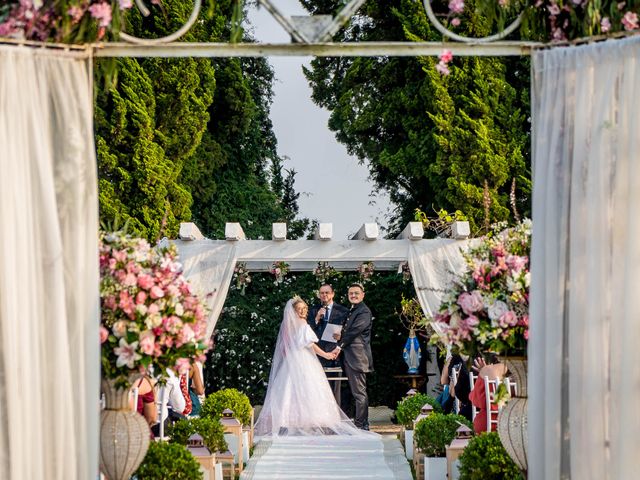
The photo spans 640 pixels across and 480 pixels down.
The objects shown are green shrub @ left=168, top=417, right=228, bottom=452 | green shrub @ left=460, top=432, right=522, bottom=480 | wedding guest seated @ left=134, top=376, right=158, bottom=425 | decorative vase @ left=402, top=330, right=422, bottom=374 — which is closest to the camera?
green shrub @ left=460, top=432, right=522, bottom=480

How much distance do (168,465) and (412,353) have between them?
8.61 metres

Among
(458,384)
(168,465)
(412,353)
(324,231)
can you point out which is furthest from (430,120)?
(168,465)

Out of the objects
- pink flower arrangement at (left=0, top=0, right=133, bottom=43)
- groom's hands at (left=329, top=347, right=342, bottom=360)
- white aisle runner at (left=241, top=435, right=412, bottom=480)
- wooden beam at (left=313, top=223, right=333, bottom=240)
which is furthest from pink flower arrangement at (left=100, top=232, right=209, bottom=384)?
groom's hands at (left=329, top=347, right=342, bottom=360)

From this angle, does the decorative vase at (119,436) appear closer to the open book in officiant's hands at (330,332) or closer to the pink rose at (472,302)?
the pink rose at (472,302)

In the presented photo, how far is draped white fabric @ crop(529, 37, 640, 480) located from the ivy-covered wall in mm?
10984

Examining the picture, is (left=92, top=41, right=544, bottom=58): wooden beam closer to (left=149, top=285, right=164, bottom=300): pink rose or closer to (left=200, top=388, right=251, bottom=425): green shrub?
(left=149, top=285, right=164, bottom=300): pink rose

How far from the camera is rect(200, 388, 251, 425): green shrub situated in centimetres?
1043

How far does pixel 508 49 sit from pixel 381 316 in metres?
11.0

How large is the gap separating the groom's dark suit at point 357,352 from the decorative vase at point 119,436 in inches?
310

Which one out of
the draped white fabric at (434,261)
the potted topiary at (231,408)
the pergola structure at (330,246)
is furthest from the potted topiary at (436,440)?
the pergola structure at (330,246)

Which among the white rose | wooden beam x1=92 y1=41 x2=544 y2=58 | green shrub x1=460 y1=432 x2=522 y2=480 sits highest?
wooden beam x1=92 y1=41 x2=544 y2=58

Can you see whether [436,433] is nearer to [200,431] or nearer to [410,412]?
[200,431]

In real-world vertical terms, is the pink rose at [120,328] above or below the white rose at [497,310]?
below

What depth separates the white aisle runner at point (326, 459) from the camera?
30.5ft
